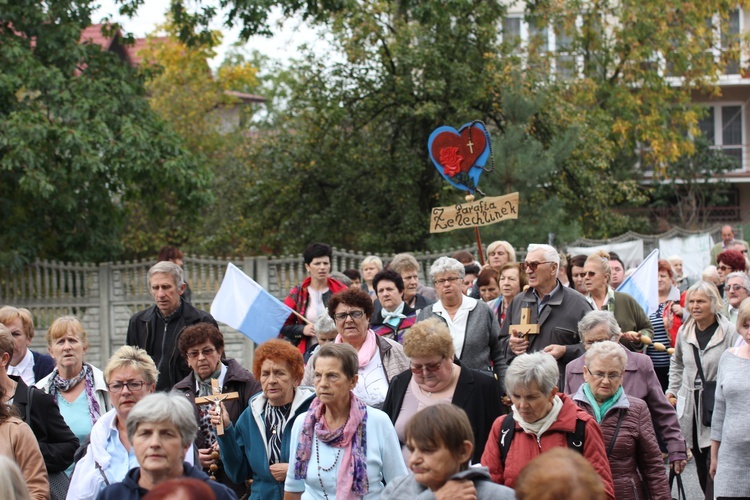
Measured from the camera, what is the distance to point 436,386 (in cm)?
589

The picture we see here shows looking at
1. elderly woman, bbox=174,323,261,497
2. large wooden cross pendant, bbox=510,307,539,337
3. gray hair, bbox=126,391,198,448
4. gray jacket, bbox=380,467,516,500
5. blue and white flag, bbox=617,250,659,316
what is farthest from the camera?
blue and white flag, bbox=617,250,659,316

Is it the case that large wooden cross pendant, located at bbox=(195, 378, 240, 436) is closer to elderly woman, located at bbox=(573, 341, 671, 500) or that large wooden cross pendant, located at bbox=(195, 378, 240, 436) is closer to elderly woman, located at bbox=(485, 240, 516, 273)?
elderly woman, located at bbox=(573, 341, 671, 500)

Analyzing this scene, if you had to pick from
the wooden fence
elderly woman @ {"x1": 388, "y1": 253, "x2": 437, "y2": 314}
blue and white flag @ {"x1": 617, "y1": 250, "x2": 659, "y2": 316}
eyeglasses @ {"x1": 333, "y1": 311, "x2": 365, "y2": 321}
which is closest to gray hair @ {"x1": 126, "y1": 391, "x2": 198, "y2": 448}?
eyeglasses @ {"x1": 333, "y1": 311, "x2": 365, "y2": 321}

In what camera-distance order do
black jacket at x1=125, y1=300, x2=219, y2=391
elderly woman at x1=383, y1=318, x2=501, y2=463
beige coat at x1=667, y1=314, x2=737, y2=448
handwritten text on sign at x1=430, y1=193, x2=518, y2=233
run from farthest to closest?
handwritten text on sign at x1=430, y1=193, x2=518, y2=233 → beige coat at x1=667, y1=314, x2=737, y2=448 → black jacket at x1=125, y1=300, x2=219, y2=391 → elderly woman at x1=383, y1=318, x2=501, y2=463

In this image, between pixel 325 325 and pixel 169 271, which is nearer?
pixel 325 325

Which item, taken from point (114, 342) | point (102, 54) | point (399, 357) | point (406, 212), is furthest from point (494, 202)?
point (406, 212)

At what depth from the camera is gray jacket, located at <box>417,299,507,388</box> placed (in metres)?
7.66

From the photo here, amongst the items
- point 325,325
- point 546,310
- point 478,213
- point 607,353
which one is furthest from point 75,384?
point 478,213

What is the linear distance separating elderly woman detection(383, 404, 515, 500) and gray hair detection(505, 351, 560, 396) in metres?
0.93

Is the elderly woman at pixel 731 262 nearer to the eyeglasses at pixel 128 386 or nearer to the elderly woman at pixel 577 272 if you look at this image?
the elderly woman at pixel 577 272

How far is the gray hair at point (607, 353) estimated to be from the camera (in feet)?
19.5

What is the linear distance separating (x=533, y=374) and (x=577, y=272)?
15.6ft

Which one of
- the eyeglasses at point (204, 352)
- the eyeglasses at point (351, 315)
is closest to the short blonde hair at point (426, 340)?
the eyeglasses at point (351, 315)

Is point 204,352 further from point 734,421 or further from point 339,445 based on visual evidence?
point 734,421
